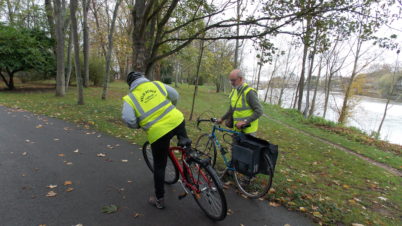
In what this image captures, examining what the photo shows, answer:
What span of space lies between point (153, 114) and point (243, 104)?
170 centimetres

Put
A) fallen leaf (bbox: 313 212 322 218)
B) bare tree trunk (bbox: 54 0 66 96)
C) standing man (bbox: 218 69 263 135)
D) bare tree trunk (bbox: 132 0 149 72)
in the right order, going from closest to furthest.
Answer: fallen leaf (bbox: 313 212 322 218) → standing man (bbox: 218 69 263 135) → bare tree trunk (bbox: 132 0 149 72) → bare tree trunk (bbox: 54 0 66 96)

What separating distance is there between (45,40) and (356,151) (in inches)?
806

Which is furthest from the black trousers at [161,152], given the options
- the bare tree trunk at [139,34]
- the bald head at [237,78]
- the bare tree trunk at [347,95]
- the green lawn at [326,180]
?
the bare tree trunk at [347,95]

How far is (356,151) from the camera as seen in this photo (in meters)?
8.27

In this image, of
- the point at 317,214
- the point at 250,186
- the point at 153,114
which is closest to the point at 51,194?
the point at 153,114

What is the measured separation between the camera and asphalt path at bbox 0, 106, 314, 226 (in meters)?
2.92

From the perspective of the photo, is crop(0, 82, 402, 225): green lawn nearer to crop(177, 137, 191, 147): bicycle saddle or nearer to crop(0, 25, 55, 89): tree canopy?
crop(177, 137, 191, 147): bicycle saddle

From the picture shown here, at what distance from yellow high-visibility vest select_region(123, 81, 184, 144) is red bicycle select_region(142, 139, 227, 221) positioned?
396 millimetres

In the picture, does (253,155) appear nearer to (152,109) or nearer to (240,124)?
(240,124)

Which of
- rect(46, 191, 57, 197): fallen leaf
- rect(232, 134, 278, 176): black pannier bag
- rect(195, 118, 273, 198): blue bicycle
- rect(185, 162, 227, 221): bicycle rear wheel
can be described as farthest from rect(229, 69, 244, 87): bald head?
rect(46, 191, 57, 197): fallen leaf

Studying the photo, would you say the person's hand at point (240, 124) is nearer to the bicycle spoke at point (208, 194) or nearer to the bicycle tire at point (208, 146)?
the bicycle tire at point (208, 146)

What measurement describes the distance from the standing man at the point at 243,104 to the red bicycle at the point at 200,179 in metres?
1.08

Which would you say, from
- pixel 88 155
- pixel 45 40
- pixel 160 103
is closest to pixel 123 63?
pixel 45 40

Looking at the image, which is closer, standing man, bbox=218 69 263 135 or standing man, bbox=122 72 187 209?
standing man, bbox=122 72 187 209
